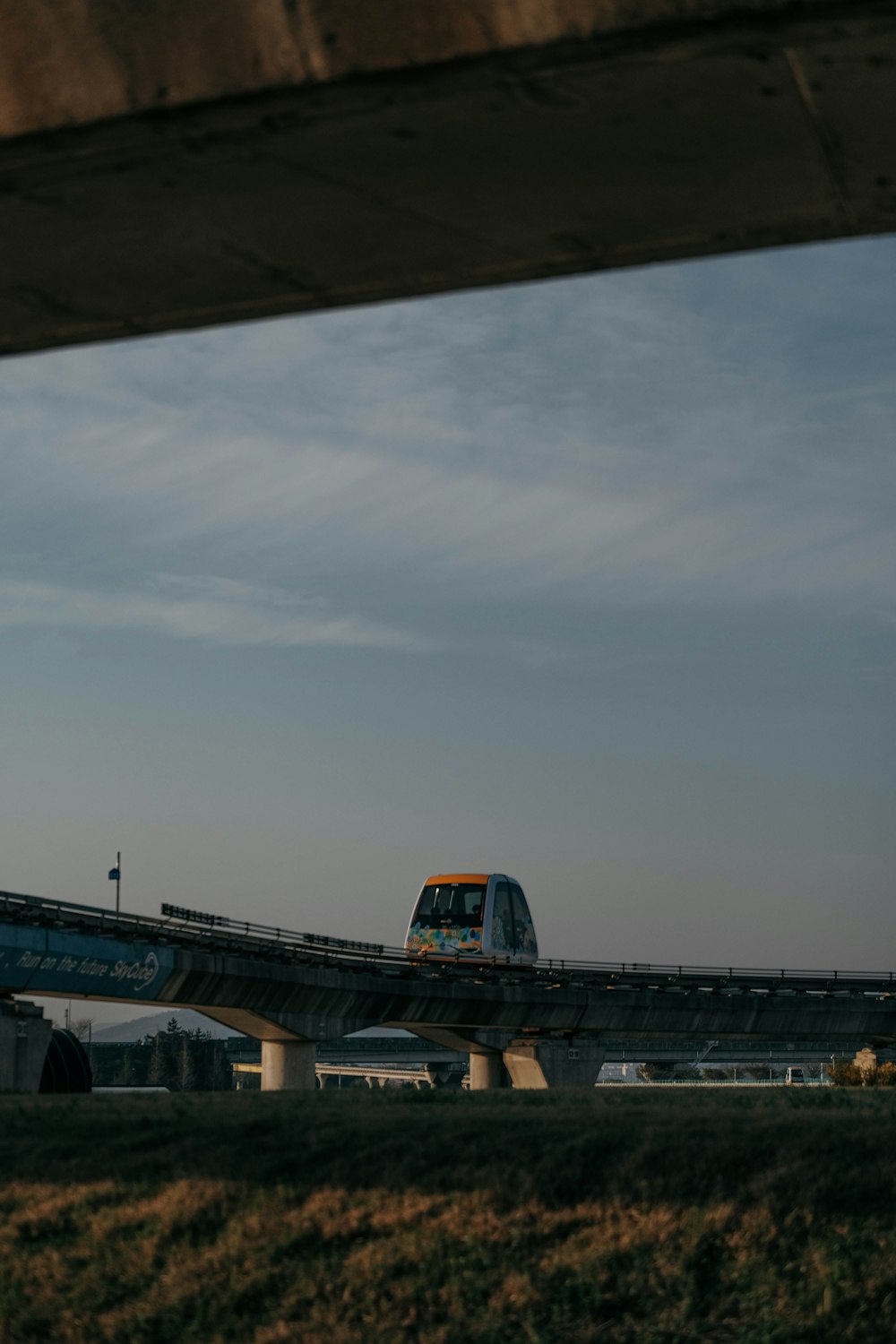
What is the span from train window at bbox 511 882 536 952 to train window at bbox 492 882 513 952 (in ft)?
1.28

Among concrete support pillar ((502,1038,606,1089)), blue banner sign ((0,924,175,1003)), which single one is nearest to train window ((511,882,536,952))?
concrete support pillar ((502,1038,606,1089))

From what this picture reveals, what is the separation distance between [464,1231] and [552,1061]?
61.2 metres

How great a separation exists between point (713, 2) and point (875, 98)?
1.00m

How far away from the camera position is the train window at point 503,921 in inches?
2408

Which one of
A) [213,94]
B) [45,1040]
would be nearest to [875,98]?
[213,94]

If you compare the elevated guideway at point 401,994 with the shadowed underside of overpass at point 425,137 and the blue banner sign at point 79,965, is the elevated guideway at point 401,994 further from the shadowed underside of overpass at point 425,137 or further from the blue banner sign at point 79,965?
the shadowed underside of overpass at point 425,137

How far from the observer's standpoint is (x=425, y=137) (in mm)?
6969

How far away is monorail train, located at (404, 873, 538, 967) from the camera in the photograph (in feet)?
200

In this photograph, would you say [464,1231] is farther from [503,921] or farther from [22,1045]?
[503,921]

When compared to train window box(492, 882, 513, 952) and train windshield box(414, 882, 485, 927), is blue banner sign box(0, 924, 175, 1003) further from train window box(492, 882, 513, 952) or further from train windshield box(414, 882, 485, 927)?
train window box(492, 882, 513, 952)

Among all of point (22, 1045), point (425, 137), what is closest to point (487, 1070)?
point (22, 1045)

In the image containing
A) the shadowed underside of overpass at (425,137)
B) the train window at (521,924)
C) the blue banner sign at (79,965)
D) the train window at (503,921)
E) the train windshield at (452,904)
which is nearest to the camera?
the shadowed underside of overpass at (425,137)

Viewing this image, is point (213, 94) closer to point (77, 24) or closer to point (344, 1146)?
point (77, 24)

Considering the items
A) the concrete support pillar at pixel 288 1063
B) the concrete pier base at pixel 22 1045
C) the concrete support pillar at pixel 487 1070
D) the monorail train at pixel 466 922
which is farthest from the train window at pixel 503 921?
the concrete pier base at pixel 22 1045
